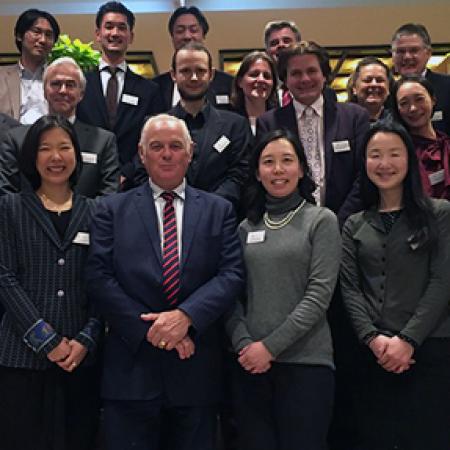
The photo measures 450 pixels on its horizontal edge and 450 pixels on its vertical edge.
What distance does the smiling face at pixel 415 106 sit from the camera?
3402mm

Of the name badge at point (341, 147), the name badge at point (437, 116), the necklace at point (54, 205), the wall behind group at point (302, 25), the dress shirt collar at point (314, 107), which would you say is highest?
the wall behind group at point (302, 25)

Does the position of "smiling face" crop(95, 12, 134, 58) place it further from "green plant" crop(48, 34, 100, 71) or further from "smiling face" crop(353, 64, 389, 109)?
"smiling face" crop(353, 64, 389, 109)

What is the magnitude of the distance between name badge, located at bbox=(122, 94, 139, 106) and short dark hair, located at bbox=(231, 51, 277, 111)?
644mm

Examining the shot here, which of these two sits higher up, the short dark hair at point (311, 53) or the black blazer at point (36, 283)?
the short dark hair at point (311, 53)

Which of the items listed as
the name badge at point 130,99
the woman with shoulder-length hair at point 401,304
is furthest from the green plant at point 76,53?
the woman with shoulder-length hair at point 401,304

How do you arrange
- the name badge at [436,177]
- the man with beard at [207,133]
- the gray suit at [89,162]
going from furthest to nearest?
the man with beard at [207,133] < the name badge at [436,177] < the gray suit at [89,162]

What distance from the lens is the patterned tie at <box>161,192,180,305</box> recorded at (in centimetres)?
252

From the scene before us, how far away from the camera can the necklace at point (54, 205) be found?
2750 mm

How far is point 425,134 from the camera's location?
3.45 meters

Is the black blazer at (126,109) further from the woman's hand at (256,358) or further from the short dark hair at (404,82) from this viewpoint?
the woman's hand at (256,358)

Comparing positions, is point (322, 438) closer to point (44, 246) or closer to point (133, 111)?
point (44, 246)

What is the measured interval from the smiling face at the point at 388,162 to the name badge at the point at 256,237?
61 cm

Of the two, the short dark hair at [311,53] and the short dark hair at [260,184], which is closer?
the short dark hair at [260,184]

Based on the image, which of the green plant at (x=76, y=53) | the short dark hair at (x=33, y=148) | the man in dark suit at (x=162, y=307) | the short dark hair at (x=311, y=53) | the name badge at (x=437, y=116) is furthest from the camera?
the green plant at (x=76, y=53)
